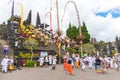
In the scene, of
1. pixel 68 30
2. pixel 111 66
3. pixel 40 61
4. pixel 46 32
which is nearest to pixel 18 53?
pixel 40 61

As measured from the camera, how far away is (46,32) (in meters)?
49.5

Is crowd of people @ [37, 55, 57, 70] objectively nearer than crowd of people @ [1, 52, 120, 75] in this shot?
No

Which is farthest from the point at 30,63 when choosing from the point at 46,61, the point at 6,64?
the point at 6,64

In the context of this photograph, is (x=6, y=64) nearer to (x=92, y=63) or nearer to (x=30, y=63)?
(x=30, y=63)

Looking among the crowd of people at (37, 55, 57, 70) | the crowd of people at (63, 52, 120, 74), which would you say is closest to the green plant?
the crowd of people at (37, 55, 57, 70)

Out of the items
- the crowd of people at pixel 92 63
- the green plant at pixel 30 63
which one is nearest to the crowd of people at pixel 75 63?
the crowd of people at pixel 92 63

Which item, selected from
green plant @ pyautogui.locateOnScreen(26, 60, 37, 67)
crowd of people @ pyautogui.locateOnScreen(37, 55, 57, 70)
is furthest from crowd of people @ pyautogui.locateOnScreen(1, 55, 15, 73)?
crowd of people @ pyautogui.locateOnScreen(37, 55, 57, 70)

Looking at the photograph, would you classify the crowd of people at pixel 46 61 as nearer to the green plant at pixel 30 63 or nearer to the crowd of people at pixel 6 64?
the green plant at pixel 30 63

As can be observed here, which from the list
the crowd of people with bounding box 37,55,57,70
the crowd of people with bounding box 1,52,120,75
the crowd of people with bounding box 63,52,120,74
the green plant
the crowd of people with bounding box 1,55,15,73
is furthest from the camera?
the crowd of people with bounding box 37,55,57,70

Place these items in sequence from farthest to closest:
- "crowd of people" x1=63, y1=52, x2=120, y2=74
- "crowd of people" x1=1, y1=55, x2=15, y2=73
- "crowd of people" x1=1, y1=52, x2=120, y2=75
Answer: "crowd of people" x1=63, y1=52, x2=120, y2=74 < "crowd of people" x1=1, y1=52, x2=120, y2=75 < "crowd of people" x1=1, y1=55, x2=15, y2=73

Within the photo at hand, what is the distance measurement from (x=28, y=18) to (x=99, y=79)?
3422 centimetres

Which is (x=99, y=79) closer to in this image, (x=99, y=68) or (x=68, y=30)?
(x=99, y=68)

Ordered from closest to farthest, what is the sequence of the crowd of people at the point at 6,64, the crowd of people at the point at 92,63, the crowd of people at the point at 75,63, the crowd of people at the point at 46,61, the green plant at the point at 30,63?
the crowd of people at the point at 6,64, the crowd of people at the point at 75,63, the crowd of people at the point at 92,63, the green plant at the point at 30,63, the crowd of people at the point at 46,61

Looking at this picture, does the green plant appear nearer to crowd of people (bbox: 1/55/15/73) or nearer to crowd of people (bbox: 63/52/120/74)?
crowd of people (bbox: 63/52/120/74)
